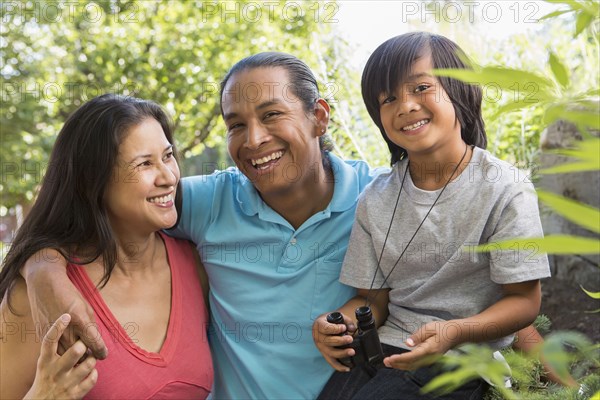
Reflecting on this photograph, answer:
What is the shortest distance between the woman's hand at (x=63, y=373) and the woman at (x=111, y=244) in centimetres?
17

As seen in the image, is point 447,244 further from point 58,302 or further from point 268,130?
point 58,302

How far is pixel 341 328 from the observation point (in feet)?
5.66

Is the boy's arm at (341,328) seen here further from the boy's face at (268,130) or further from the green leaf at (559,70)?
the green leaf at (559,70)

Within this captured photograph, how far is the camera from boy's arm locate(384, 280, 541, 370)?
154cm

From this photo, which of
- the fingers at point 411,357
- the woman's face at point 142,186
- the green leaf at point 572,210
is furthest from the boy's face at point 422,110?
the green leaf at point 572,210

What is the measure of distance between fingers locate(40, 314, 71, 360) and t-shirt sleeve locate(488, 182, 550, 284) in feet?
3.50

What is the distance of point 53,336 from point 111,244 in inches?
15.7

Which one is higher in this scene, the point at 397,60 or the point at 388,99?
the point at 397,60

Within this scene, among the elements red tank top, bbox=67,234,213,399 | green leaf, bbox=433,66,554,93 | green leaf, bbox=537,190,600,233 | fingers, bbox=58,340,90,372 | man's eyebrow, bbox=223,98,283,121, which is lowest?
red tank top, bbox=67,234,213,399

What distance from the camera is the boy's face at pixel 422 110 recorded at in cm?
178

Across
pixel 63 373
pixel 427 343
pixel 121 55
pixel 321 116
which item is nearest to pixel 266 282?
pixel 321 116

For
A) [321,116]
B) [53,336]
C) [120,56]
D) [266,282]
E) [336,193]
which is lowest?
[266,282]

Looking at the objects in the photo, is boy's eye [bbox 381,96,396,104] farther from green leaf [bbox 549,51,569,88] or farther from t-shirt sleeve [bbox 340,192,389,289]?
green leaf [bbox 549,51,569,88]

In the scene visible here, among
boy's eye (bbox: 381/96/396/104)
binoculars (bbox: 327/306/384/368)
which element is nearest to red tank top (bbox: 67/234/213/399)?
binoculars (bbox: 327/306/384/368)
